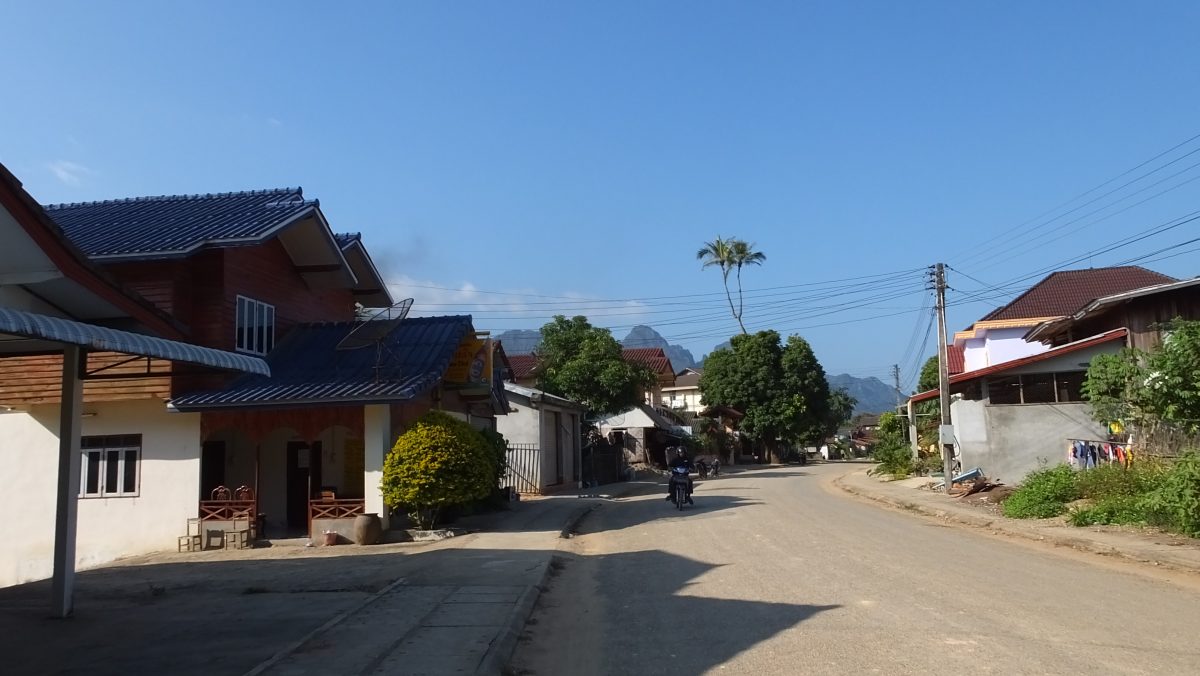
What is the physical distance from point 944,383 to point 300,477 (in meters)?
17.1

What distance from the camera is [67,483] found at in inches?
364

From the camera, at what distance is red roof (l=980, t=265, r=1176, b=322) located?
3847 cm

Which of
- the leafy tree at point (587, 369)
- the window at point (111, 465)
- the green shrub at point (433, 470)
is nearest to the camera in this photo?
the green shrub at point (433, 470)

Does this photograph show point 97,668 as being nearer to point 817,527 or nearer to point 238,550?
point 238,550

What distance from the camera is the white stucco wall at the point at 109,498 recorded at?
17031 mm

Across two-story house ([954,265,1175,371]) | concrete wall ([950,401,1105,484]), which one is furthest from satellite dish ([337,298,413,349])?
two-story house ([954,265,1175,371])

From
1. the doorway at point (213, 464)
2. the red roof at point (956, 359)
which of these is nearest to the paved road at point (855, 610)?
the doorway at point (213, 464)

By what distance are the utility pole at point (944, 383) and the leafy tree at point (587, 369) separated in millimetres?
14927

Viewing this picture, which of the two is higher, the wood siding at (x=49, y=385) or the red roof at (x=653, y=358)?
the red roof at (x=653, y=358)

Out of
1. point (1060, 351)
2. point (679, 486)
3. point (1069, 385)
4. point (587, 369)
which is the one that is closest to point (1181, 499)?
point (1060, 351)

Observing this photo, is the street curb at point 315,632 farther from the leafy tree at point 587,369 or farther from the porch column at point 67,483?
the leafy tree at point 587,369

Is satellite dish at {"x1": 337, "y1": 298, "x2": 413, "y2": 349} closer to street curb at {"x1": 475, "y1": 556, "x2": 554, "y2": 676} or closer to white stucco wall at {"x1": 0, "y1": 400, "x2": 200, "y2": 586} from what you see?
white stucco wall at {"x1": 0, "y1": 400, "x2": 200, "y2": 586}

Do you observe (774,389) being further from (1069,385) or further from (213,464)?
(213,464)

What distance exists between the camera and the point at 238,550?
52.5 ft
